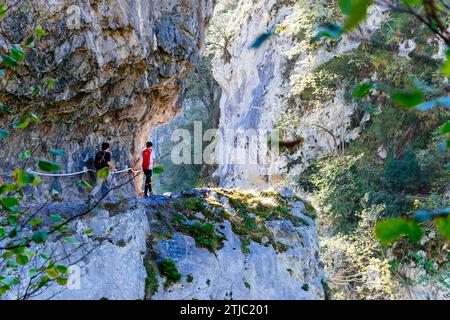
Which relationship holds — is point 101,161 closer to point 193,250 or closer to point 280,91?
point 193,250

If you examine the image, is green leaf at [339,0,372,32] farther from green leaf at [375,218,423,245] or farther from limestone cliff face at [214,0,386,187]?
limestone cliff face at [214,0,386,187]

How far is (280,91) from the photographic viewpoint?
25172 mm

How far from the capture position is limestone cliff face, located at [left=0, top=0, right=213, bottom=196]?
9.55 meters

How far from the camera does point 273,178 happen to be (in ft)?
77.2

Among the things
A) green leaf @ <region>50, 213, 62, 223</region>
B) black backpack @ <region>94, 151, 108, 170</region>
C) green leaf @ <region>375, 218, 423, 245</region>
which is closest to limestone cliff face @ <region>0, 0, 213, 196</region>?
black backpack @ <region>94, 151, 108, 170</region>

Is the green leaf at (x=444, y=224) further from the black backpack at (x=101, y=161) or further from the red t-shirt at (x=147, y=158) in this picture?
the black backpack at (x=101, y=161)

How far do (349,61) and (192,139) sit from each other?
14.6 m

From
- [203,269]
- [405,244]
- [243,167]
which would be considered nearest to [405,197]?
[405,244]

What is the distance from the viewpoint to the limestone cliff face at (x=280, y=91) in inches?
829

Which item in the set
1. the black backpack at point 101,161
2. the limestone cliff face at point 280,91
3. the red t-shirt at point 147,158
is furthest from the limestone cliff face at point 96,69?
the limestone cliff face at point 280,91

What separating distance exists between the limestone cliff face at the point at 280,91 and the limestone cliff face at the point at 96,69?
6.35 metres

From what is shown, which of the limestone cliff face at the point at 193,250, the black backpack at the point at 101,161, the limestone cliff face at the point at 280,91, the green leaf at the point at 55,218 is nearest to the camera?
the green leaf at the point at 55,218
